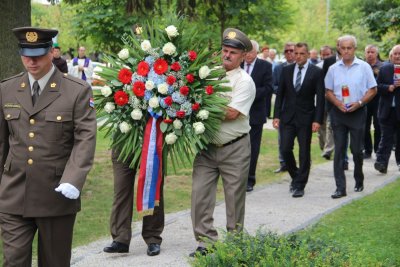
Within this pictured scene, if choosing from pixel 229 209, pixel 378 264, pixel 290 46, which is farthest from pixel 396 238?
pixel 290 46

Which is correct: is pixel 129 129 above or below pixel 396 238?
above

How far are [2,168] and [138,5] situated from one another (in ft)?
21.4

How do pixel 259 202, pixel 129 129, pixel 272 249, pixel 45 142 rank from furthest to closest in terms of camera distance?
pixel 259 202 < pixel 129 129 < pixel 45 142 < pixel 272 249

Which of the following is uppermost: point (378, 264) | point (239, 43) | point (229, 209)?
point (239, 43)

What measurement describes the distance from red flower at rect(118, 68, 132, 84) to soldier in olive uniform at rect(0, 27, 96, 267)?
1559 millimetres

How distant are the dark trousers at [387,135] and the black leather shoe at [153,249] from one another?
22.5ft

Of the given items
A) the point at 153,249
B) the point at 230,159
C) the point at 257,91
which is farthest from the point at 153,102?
the point at 257,91

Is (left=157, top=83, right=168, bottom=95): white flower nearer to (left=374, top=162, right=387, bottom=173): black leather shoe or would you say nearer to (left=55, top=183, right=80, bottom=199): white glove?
(left=55, top=183, right=80, bottom=199): white glove

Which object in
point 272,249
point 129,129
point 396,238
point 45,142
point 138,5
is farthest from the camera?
point 138,5

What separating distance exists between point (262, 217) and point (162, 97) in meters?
3.06

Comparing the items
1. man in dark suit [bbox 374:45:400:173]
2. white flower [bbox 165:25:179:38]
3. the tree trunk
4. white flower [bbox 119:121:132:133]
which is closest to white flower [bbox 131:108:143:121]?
white flower [bbox 119:121:132:133]

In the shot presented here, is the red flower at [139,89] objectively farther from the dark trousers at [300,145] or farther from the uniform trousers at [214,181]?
the dark trousers at [300,145]

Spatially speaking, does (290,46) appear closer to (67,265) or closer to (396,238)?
(396,238)

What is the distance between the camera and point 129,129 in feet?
23.9
